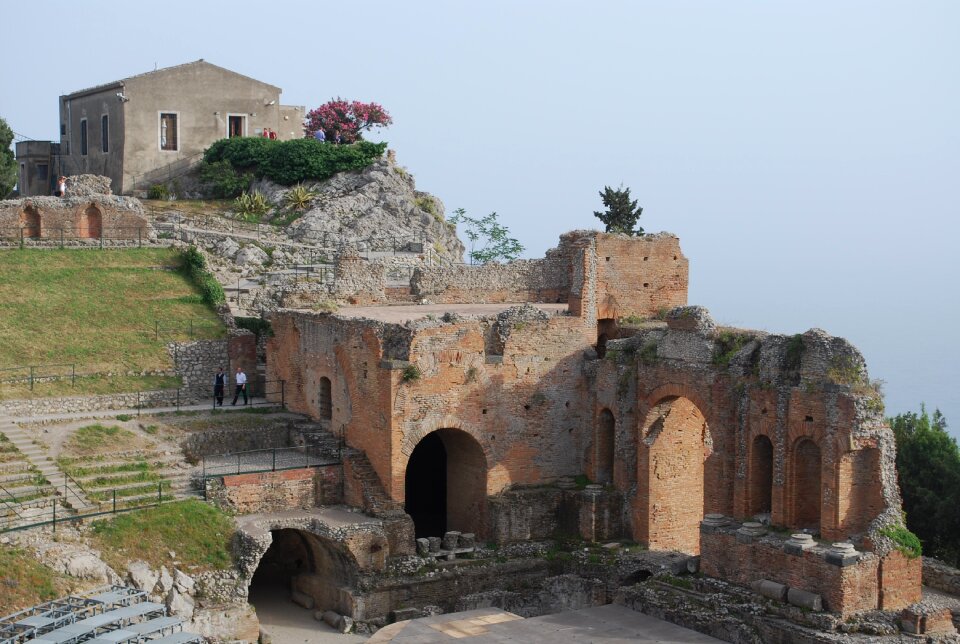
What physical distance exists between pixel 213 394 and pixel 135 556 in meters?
9.22

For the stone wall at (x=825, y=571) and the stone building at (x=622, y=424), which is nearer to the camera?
the stone wall at (x=825, y=571)

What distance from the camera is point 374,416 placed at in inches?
1168

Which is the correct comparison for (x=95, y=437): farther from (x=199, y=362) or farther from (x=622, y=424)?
(x=622, y=424)

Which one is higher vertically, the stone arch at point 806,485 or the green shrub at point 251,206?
the green shrub at point 251,206

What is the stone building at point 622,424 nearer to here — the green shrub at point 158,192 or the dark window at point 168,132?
the green shrub at point 158,192

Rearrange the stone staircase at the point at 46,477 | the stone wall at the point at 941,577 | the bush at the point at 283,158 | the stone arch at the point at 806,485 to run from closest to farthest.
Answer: the stone arch at the point at 806,485 → the stone staircase at the point at 46,477 → the stone wall at the point at 941,577 → the bush at the point at 283,158

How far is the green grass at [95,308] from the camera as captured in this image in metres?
33.8

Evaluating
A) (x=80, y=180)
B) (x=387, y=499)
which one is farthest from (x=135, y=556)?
(x=80, y=180)

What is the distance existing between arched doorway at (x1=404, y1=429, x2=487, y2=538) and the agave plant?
15849 millimetres

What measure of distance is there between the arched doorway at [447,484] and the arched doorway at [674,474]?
390 cm

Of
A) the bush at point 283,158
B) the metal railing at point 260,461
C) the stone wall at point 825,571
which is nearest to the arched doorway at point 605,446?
the stone wall at point 825,571

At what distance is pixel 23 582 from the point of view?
77.1 feet

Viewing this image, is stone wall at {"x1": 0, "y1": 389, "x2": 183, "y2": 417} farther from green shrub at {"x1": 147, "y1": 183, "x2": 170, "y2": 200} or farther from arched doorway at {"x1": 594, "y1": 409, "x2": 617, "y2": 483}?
green shrub at {"x1": 147, "y1": 183, "x2": 170, "y2": 200}

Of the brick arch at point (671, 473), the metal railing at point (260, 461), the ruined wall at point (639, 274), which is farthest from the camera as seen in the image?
the ruined wall at point (639, 274)
